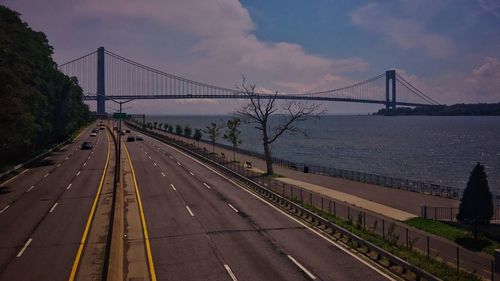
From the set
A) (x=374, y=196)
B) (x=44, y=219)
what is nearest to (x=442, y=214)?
(x=374, y=196)

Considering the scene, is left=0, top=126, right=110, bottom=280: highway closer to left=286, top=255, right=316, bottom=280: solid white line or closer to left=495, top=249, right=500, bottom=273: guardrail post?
left=286, top=255, right=316, bottom=280: solid white line

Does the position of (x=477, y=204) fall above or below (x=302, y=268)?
above

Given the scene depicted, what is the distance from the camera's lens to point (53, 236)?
24.5m

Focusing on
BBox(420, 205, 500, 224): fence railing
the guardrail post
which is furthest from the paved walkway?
the guardrail post

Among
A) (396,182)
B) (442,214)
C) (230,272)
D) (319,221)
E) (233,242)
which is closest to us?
(230,272)

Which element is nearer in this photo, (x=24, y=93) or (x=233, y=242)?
(x=233, y=242)

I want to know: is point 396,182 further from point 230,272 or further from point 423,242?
point 230,272

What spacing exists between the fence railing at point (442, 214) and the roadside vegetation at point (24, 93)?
3265 cm

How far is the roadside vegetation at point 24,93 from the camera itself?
38812 mm

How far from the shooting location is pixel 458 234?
29.4m

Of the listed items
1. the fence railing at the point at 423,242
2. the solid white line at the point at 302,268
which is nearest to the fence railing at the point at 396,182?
the fence railing at the point at 423,242

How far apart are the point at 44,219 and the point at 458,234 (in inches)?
988

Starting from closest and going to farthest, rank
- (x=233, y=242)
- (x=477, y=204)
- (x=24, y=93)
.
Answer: (x=233, y=242), (x=477, y=204), (x=24, y=93)

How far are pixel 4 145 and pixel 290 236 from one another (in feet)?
93.8
